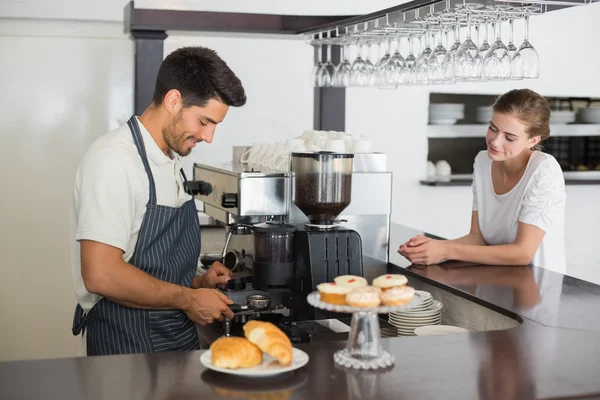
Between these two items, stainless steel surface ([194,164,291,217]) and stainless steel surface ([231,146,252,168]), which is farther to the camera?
stainless steel surface ([231,146,252,168])

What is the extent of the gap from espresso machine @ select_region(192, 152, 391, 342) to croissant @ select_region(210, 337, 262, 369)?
24.9 inches

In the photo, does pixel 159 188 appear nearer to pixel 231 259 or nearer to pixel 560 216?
pixel 231 259

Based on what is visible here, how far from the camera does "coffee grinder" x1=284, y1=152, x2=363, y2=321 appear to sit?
9.04ft

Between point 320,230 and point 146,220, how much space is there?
0.63m

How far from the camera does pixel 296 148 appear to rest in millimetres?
→ 3236

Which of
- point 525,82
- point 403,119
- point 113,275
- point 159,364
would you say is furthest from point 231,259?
point 525,82

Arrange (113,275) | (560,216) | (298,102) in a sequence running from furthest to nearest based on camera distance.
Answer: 1. (298,102)
2. (560,216)
3. (113,275)

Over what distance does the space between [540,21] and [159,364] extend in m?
4.65

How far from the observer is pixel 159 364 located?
6.36ft

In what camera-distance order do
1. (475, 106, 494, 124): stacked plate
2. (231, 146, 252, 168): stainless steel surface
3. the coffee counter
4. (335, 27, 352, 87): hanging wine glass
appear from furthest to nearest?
1. (475, 106, 494, 124): stacked plate
2. (335, 27, 352, 87): hanging wine glass
3. (231, 146, 252, 168): stainless steel surface
4. the coffee counter

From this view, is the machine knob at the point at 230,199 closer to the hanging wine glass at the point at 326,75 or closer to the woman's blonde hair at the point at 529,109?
the woman's blonde hair at the point at 529,109

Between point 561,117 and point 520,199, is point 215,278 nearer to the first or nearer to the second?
point 520,199

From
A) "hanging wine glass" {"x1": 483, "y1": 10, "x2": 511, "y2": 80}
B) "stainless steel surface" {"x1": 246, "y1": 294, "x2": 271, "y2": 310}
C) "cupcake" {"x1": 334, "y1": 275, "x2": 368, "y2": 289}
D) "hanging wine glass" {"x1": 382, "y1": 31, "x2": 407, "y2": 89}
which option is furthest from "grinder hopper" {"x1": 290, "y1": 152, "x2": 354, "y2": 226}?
"cupcake" {"x1": 334, "y1": 275, "x2": 368, "y2": 289}

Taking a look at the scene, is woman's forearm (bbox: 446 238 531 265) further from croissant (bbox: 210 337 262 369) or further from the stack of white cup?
croissant (bbox: 210 337 262 369)
